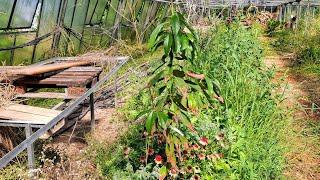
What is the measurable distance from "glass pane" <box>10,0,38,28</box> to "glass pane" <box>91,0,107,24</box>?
9.19 ft

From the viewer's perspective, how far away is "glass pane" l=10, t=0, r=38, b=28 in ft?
21.6

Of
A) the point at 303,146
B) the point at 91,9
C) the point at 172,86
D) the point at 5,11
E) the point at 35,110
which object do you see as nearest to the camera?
the point at 172,86

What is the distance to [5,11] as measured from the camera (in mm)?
6238

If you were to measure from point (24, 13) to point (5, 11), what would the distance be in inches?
24.9

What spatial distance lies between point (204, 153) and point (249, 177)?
18.0 inches

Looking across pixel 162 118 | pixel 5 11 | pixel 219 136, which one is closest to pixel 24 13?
pixel 5 11

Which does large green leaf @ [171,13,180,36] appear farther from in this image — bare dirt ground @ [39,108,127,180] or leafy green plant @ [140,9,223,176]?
bare dirt ground @ [39,108,127,180]

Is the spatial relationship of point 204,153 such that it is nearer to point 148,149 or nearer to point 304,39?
point 148,149

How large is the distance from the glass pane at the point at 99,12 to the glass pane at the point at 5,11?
3574 mm

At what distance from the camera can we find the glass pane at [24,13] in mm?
6594

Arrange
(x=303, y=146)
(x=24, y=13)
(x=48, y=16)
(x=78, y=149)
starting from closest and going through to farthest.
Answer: (x=303, y=146)
(x=78, y=149)
(x=24, y=13)
(x=48, y=16)

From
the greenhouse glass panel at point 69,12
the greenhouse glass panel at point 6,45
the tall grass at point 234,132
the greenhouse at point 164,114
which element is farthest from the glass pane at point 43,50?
the tall grass at point 234,132

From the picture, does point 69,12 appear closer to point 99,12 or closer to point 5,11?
point 99,12

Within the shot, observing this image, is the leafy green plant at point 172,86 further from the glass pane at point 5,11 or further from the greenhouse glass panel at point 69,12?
the greenhouse glass panel at point 69,12
